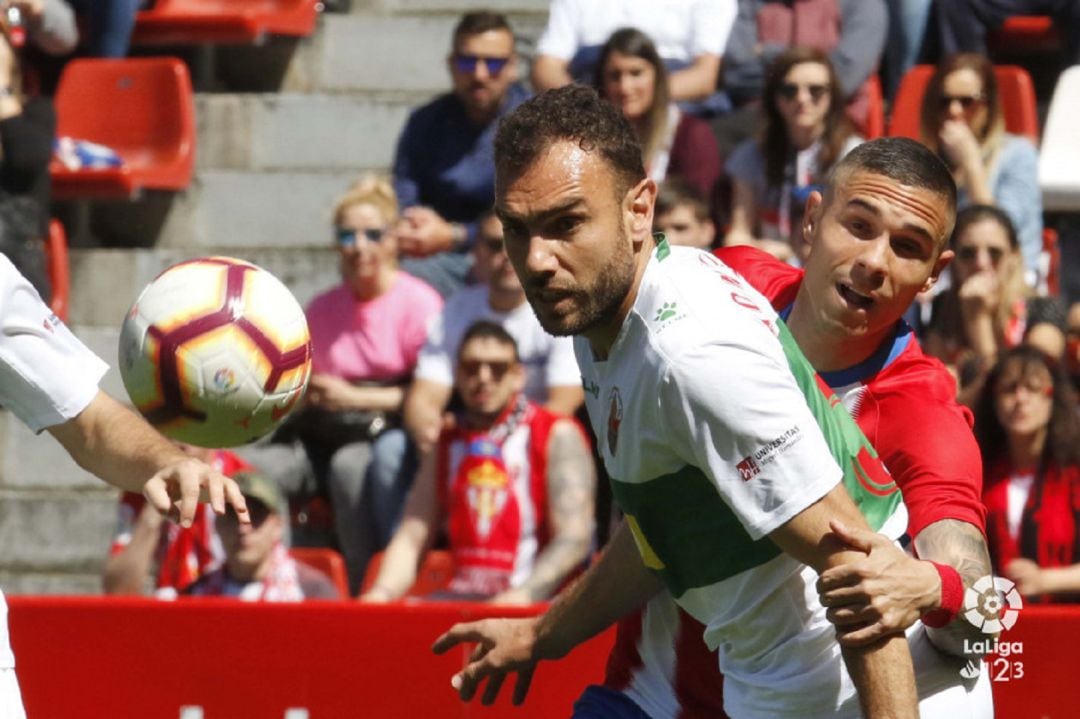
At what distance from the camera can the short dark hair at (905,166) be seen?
427cm

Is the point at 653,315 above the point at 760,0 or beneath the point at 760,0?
above

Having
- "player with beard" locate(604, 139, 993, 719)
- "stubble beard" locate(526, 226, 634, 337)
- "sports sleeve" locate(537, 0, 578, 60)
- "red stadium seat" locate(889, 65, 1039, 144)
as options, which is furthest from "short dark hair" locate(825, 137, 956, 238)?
"sports sleeve" locate(537, 0, 578, 60)

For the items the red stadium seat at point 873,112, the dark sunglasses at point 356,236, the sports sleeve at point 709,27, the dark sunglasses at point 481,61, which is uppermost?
the sports sleeve at point 709,27

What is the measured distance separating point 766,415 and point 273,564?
13.4ft

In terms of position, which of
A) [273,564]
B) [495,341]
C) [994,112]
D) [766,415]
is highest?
[766,415]

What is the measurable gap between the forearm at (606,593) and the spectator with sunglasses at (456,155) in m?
4.31

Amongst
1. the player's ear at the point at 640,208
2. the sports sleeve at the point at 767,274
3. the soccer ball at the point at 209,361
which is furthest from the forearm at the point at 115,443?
the sports sleeve at the point at 767,274

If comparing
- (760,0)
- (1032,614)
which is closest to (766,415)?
(1032,614)

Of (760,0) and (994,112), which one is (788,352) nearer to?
(994,112)

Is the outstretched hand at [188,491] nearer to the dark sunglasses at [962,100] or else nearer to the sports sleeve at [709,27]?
the dark sunglasses at [962,100]

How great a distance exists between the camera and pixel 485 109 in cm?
894

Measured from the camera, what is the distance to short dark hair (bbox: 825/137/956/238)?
14.0 ft

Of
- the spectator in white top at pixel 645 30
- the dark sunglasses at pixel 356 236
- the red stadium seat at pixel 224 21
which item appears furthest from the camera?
the red stadium seat at pixel 224 21

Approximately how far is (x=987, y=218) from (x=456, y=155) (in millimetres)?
2615
